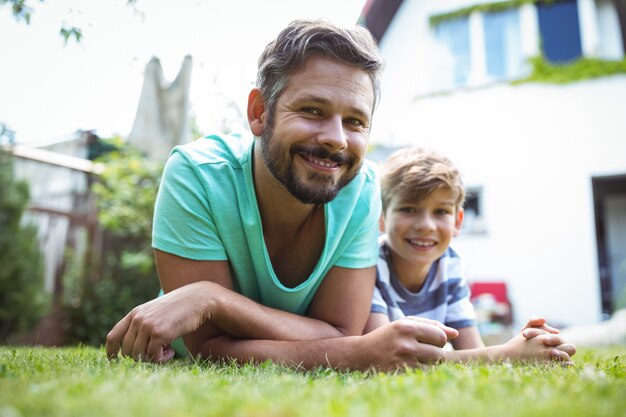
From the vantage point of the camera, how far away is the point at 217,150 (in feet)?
8.98

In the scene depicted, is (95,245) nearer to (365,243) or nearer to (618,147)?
(365,243)

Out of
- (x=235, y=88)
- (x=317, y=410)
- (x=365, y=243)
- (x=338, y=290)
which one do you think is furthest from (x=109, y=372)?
(x=235, y=88)

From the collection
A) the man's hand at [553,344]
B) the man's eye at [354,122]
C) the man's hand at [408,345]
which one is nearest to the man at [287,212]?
the man's eye at [354,122]

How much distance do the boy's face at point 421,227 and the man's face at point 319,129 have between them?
2.76 ft

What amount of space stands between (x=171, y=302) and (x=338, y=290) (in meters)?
0.82

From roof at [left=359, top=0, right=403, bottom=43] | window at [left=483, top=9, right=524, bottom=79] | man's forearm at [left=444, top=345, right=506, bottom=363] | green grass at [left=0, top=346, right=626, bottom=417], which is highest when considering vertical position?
roof at [left=359, top=0, right=403, bottom=43]

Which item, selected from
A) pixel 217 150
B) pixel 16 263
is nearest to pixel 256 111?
pixel 217 150

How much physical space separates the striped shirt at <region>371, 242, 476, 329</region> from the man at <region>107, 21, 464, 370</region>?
470 mm

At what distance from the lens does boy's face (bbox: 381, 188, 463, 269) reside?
3.23 m

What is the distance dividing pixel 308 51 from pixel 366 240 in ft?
3.09

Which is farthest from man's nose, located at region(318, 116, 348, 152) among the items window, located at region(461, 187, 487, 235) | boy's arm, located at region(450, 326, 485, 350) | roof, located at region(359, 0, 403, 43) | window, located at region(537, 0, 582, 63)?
window, located at region(537, 0, 582, 63)

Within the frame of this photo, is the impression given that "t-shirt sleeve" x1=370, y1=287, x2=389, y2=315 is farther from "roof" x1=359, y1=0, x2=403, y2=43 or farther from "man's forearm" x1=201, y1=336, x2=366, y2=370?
"roof" x1=359, y1=0, x2=403, y2=43

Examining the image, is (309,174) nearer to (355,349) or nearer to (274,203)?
(274,203)

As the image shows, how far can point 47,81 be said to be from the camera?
2.97 metres
